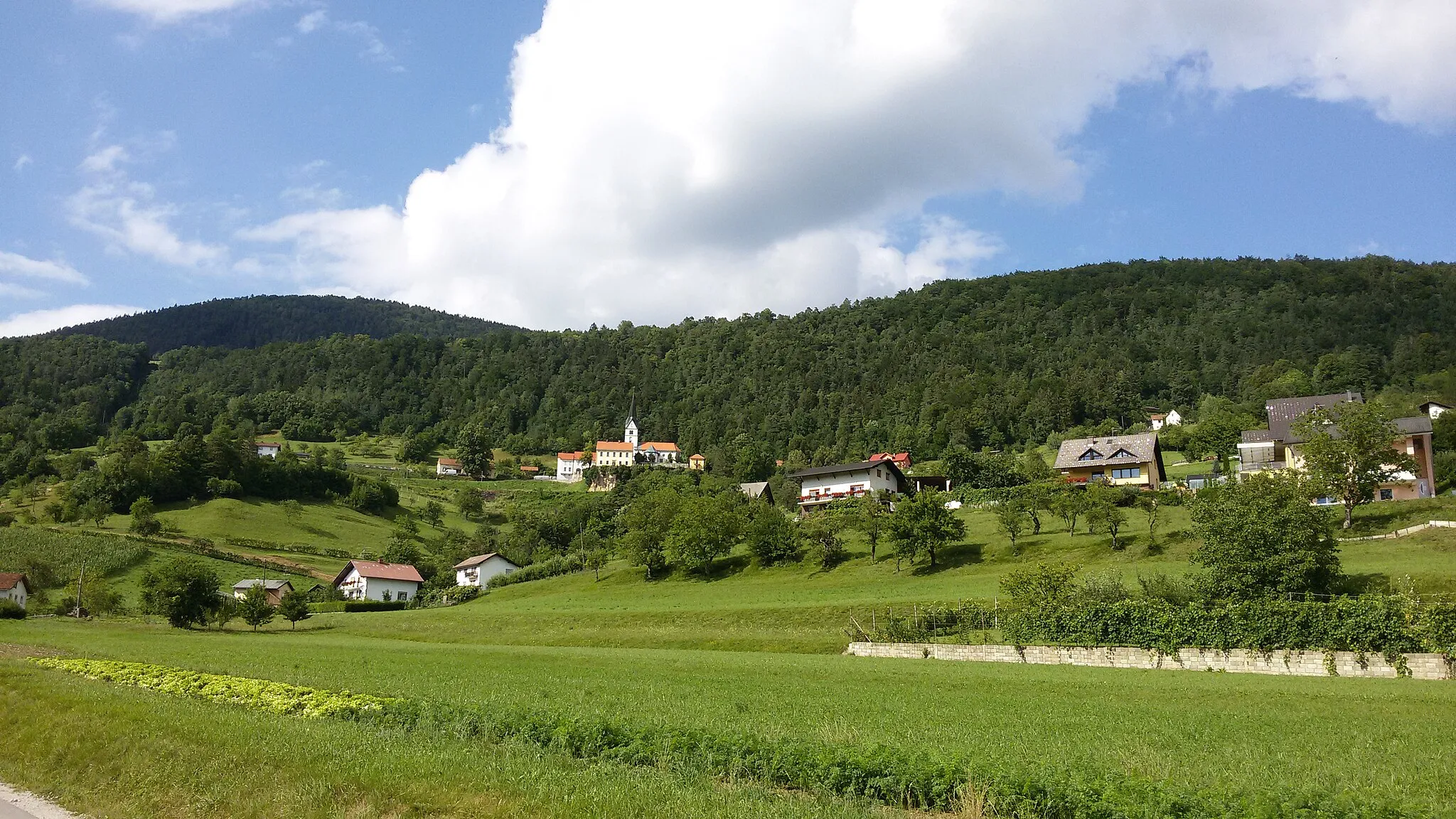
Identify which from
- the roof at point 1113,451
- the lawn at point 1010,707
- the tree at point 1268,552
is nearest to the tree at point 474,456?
the roof at point 1113,451

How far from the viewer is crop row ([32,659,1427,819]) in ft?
33.7

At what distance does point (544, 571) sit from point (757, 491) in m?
42.2

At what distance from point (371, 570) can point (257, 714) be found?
85541mm

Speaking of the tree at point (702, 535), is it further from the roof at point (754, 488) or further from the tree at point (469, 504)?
the tree at point (469, 504)

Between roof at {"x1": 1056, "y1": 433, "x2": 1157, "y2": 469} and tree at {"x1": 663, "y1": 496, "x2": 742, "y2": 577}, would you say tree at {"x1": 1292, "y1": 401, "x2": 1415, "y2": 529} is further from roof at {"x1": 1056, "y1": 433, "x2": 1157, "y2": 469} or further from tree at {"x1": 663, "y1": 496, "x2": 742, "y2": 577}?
tree at {"x1": 663, "y1": 496, "x2": 742, "y2": 577}

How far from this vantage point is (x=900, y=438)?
17350cm

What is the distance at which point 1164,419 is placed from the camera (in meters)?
150

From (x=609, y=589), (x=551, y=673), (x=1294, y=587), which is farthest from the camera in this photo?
(x=609, y=589)

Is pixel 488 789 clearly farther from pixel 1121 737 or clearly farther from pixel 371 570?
pixel 371 570

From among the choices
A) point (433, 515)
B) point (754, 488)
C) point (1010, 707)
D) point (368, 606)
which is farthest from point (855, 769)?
point (433, 515)

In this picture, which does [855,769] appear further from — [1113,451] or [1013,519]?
[1113,451]

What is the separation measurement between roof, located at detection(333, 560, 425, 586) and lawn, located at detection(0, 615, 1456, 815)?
2256 inches

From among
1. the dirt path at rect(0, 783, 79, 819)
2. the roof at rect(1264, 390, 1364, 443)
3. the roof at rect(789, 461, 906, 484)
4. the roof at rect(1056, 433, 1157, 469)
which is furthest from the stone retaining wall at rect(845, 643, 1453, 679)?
the roof at rect(789, 461, 906, 484)

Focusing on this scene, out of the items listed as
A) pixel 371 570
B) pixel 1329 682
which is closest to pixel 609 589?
pixel 371 570
